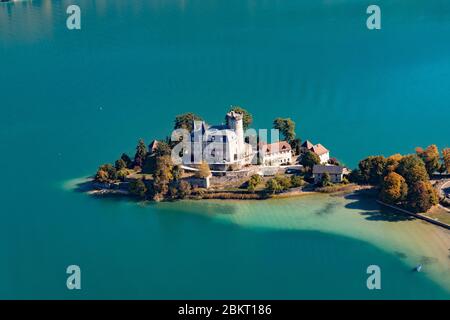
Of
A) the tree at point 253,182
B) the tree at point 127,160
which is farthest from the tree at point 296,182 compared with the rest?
the tree at point 127,160

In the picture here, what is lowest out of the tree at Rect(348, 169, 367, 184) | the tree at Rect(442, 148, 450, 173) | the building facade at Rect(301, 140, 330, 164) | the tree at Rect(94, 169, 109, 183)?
the tree at Rect(348, 169, 367, 184)

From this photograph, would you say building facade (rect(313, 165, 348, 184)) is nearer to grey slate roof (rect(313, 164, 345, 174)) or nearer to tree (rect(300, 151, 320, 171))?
grey slate roof (rect(313, 164, 345, 174))

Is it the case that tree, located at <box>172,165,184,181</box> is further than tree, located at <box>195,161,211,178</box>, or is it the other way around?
tree, located at <box>172,165,184,181</box>

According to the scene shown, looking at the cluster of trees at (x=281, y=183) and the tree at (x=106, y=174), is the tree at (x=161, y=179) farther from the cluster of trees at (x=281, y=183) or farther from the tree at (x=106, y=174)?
the cluster of trees at (x=281, y=183)

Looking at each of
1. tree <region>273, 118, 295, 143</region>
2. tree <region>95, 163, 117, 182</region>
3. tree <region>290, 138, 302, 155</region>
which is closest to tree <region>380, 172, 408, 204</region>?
tree <region>290, 138, 302, 155</region>

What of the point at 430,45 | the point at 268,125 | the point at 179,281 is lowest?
the point at 179,281

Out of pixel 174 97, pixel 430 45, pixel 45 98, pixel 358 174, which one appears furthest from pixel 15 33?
pixel 358 174

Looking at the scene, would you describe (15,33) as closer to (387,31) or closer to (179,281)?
(387,31)
